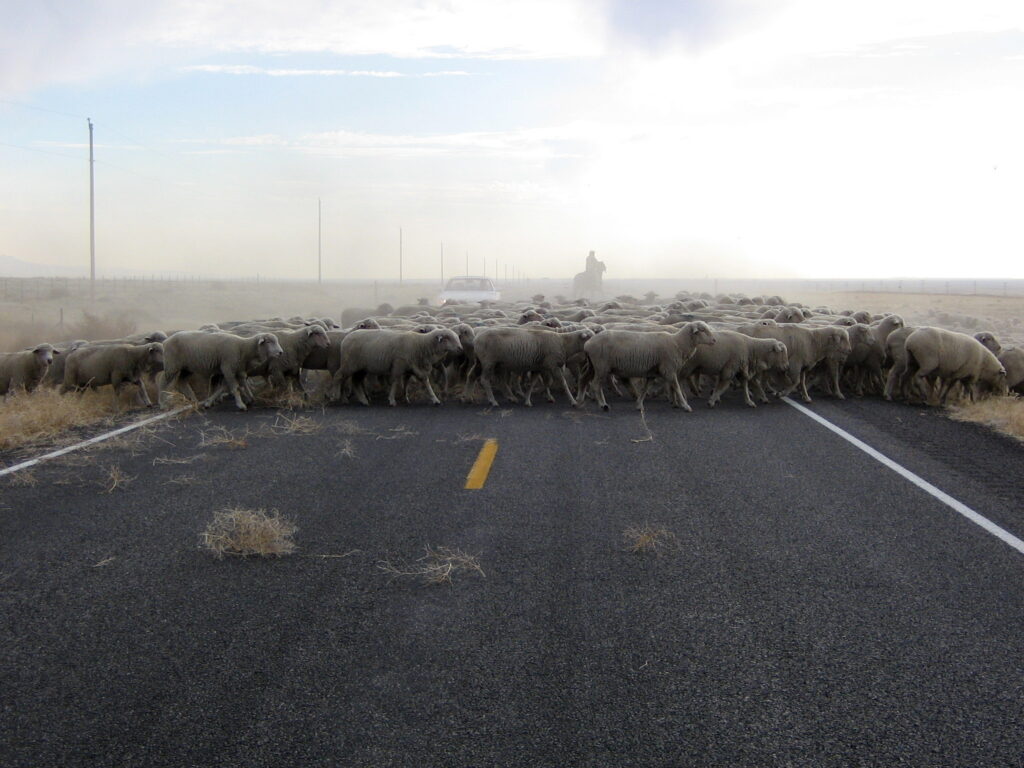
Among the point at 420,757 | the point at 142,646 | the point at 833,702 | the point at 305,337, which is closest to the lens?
the point at 420,757

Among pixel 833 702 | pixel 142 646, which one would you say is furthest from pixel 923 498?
pixel 142 646

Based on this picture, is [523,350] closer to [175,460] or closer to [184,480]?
[175,460]

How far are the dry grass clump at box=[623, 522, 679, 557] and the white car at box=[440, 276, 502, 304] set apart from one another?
26005 mm

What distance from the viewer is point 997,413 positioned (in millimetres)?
12469

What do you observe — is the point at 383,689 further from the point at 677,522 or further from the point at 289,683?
the point at 677,522

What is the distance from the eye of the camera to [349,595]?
16.9 feet

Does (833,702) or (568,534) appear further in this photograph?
(568,534)

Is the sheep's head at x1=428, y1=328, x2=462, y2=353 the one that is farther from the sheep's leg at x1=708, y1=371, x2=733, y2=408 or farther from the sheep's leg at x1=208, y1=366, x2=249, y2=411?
the sheep's leg at x1=708, y1=371, x2=733, y2=408

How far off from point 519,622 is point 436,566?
1.02 m

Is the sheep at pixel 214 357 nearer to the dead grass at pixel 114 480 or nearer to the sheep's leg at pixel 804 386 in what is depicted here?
the dead grass at pixel 114 480

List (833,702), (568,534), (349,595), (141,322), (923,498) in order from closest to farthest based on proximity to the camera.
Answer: (833,702)
(349,595)
(568,534)
(923,498)
(141,322)

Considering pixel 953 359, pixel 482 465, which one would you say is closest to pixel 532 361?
pixel 482 465

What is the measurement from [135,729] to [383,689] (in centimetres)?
109

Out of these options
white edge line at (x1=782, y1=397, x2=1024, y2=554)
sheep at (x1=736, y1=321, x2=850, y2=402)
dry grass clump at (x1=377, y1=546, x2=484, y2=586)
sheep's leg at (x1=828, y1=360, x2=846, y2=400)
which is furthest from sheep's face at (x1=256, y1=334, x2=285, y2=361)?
sheep's leg at (x1=828, y1=360, x2=846, y2=400)
